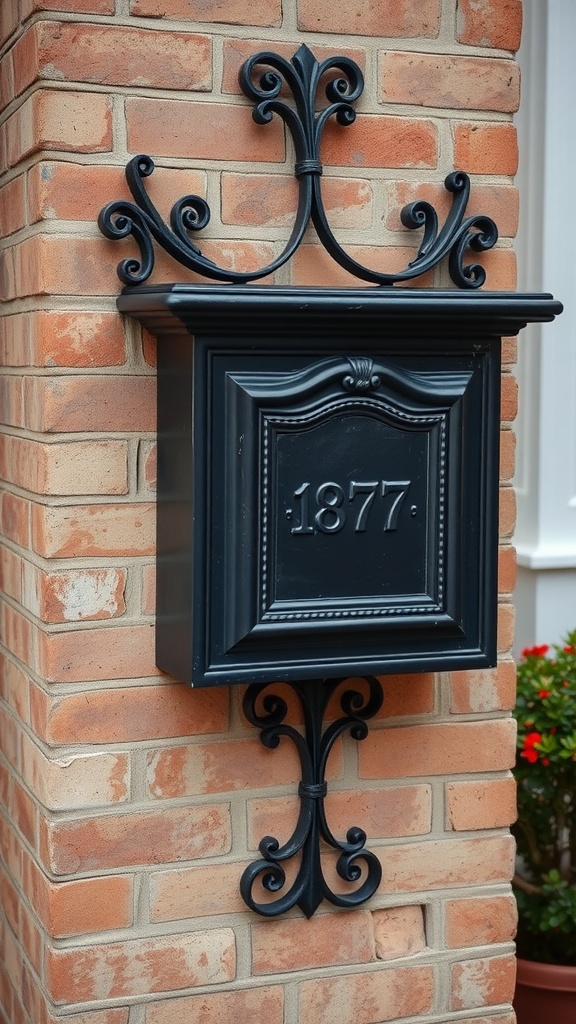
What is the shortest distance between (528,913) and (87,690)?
1197mm

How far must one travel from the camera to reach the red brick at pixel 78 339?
1.67 m

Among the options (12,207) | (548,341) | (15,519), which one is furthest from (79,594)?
(548,341)

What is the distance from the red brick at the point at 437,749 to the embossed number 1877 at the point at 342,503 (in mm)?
403

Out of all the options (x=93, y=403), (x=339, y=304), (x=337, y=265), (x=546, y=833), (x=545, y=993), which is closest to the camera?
(x=339, y=304)

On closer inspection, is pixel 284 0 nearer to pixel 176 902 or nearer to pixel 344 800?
pixel 344 800

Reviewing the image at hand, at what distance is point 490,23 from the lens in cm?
185

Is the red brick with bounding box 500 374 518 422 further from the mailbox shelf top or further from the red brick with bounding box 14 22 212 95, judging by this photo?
the red brick with bounding box 14 22 212 95

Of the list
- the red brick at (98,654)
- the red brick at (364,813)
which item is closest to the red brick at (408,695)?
the red brick at (364,813)

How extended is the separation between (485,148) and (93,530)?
2.65 feet

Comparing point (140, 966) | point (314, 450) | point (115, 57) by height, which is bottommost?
point (140, 966)

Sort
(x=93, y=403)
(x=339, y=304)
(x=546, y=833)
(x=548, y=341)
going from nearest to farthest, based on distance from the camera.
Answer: (x=339, y=304) → (x=93, y=403) → (x=546, y=833) → (x=548, y=341)

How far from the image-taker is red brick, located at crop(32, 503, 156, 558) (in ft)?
5.57

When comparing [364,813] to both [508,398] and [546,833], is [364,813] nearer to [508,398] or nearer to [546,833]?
[508,398]

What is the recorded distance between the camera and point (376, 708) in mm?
1864
